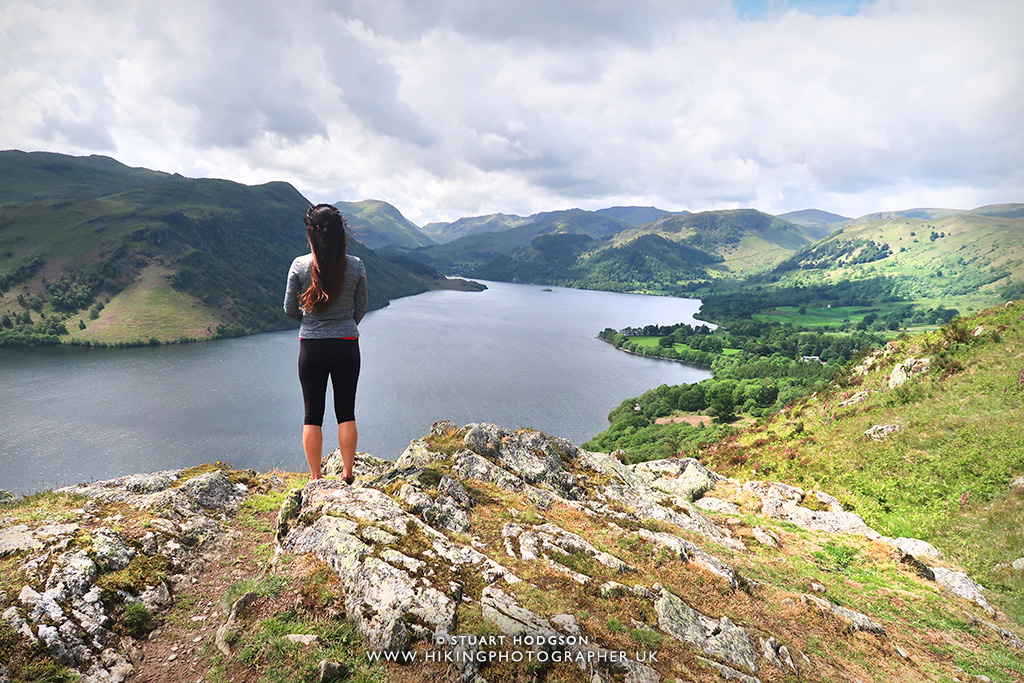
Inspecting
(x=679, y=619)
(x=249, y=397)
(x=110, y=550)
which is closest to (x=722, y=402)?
(x=679, y=619)

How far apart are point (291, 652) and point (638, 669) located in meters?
4.88

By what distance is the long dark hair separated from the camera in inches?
293

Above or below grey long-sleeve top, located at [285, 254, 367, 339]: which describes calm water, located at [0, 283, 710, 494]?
below

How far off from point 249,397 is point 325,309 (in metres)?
110

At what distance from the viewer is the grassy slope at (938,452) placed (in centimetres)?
1802

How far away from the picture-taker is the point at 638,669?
6.47 metres

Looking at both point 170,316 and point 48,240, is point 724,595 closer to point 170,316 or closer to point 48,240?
point 170,316

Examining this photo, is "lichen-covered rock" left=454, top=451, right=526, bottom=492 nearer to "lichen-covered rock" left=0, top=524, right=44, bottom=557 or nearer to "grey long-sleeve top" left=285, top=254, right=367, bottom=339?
"grey long-sleeve top" left=285, top=254, right=367, bottom=339


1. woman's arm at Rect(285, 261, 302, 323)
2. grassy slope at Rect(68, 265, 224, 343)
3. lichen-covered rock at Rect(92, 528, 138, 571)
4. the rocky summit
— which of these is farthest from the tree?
grassy slope at Rect(68, 265, 224, 343)

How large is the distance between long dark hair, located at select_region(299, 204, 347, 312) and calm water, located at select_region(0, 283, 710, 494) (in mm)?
57215

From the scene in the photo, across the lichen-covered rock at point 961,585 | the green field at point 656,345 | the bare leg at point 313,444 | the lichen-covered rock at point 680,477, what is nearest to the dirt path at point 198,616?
the bare leg at point 313,444

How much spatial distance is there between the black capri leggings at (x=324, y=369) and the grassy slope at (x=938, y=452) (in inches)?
863

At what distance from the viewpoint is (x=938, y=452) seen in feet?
73.9

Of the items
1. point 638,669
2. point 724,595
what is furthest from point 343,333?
point 724,595
